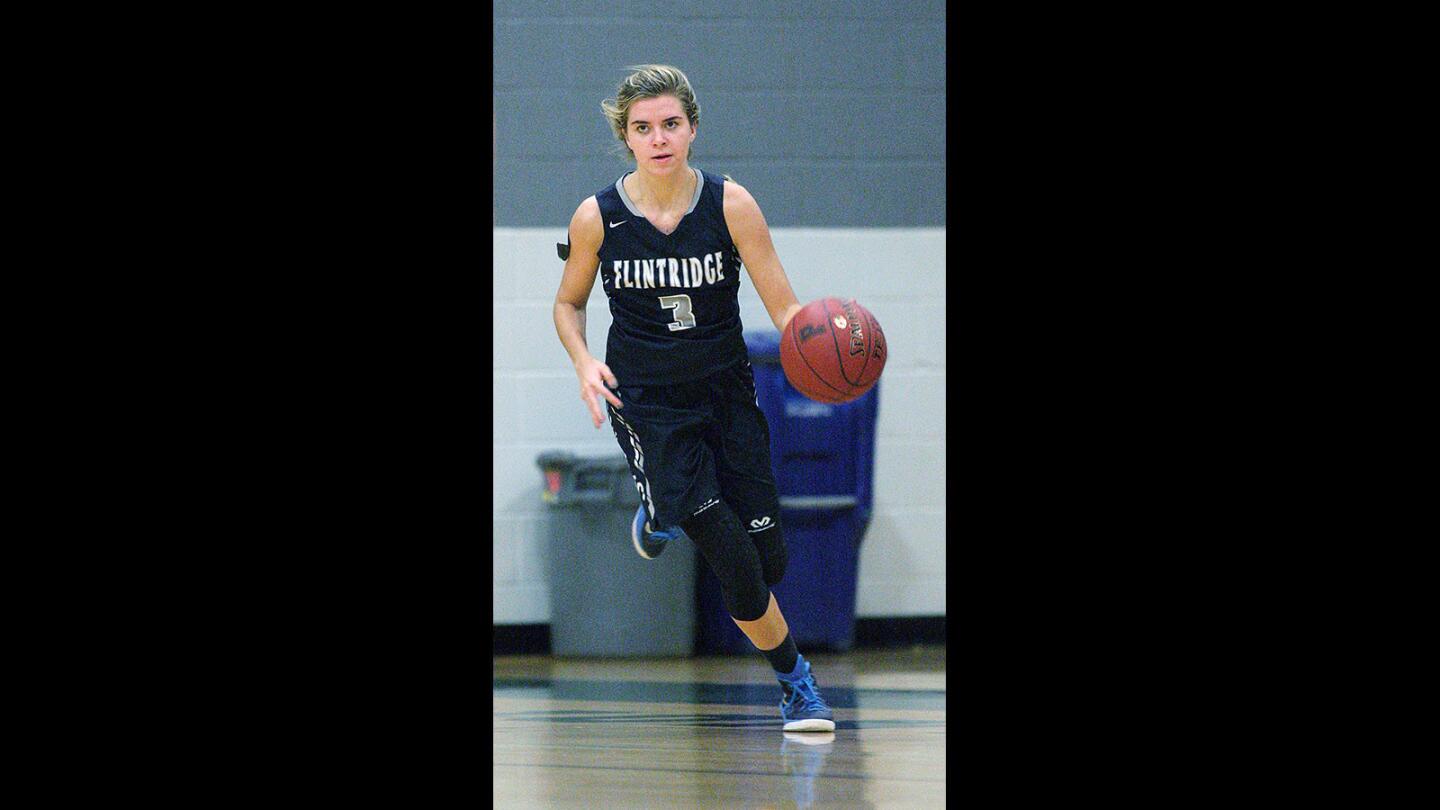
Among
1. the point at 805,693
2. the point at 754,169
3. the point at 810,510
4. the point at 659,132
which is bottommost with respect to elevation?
the point at 805,693

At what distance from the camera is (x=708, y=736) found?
355 cm

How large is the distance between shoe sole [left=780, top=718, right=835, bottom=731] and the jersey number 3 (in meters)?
1.04

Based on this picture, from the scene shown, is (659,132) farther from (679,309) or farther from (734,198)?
(679,309)

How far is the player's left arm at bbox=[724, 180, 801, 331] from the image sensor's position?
3365 millimetres

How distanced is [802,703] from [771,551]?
416 millimetres

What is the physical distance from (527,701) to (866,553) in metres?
1.65

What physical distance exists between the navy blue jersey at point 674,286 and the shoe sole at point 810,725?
923 mm

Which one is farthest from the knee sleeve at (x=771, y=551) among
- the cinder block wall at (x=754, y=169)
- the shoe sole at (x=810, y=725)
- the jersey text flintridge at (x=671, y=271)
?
the cinder block wall at (x=754, y=169)

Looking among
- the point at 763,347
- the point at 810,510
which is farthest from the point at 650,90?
the point at 810,510

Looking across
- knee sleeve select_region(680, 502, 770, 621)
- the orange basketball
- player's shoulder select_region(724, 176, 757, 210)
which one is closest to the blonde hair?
player's shoulder select_region(724, 176, 757, 210)

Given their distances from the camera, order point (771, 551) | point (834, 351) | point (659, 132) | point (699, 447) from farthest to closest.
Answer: point (771, 551) → point (699, 447) → point (659, 132) → point (834, 351)

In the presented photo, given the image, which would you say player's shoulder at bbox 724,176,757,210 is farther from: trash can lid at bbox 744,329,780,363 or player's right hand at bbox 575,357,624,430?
trash can lid at bbox 744,329,780,363

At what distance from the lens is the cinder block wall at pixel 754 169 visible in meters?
5.14

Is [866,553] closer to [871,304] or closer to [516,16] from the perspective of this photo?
[871,304]
